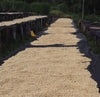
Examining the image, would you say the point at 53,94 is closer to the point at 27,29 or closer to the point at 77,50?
the point at 77,50

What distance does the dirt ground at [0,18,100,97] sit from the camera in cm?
474

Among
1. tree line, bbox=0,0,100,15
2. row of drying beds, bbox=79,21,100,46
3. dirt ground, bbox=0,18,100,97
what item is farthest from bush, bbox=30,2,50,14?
dirt ground, bbox=0,18,100,97

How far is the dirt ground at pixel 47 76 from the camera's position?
4738mm

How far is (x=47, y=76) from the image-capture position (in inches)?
225

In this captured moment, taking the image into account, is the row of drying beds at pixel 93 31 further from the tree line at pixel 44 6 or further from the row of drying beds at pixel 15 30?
the tree line at pixel 44 6

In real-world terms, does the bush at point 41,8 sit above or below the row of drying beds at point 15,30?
above

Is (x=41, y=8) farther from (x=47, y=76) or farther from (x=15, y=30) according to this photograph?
(x=47, y=76)

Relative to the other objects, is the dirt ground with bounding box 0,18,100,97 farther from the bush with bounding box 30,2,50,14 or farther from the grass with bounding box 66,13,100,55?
the bush with bounding box 30,2,50,14

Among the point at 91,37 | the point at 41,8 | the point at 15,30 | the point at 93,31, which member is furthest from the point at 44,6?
the point at 15,30

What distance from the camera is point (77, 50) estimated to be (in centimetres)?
923

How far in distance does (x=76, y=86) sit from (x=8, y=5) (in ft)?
173

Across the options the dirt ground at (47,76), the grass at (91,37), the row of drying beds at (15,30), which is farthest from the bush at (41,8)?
the dirt ground at (47,76)

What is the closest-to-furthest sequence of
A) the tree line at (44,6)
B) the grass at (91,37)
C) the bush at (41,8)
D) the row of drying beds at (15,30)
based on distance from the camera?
the grass at (91,37) < the row of drying beds at (15,30) < the bush at (41,8) < the tree line at (44,6)

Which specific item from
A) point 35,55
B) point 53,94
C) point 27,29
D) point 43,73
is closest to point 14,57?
point 35,55
